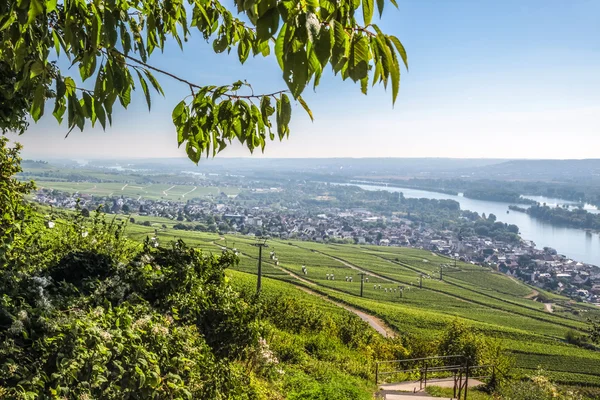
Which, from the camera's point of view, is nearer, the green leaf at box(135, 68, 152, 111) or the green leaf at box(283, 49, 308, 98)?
the green leaf at box(283, 49, 308, 98)

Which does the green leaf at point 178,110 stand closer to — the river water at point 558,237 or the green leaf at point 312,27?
the green leaf at point 312,27

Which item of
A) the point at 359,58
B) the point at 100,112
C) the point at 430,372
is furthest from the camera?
the point at 430,372

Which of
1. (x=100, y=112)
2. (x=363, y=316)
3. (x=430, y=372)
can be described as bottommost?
(x=363, y=316)

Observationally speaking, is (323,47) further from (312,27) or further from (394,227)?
(394,227)

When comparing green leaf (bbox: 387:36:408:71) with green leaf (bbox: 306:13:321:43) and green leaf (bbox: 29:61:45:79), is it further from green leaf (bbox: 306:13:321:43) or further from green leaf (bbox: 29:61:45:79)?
green leaf (bbox: 29:61:45:79)

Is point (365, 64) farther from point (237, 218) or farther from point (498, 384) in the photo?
point (237, 218)

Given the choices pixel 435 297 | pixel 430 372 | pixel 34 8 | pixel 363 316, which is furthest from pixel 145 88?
pixel 435 297

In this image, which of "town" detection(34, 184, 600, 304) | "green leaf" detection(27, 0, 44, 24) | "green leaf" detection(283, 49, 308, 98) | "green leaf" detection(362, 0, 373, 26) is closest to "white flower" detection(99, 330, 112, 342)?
"green leaf" detection(27, 0, 44, 24)
